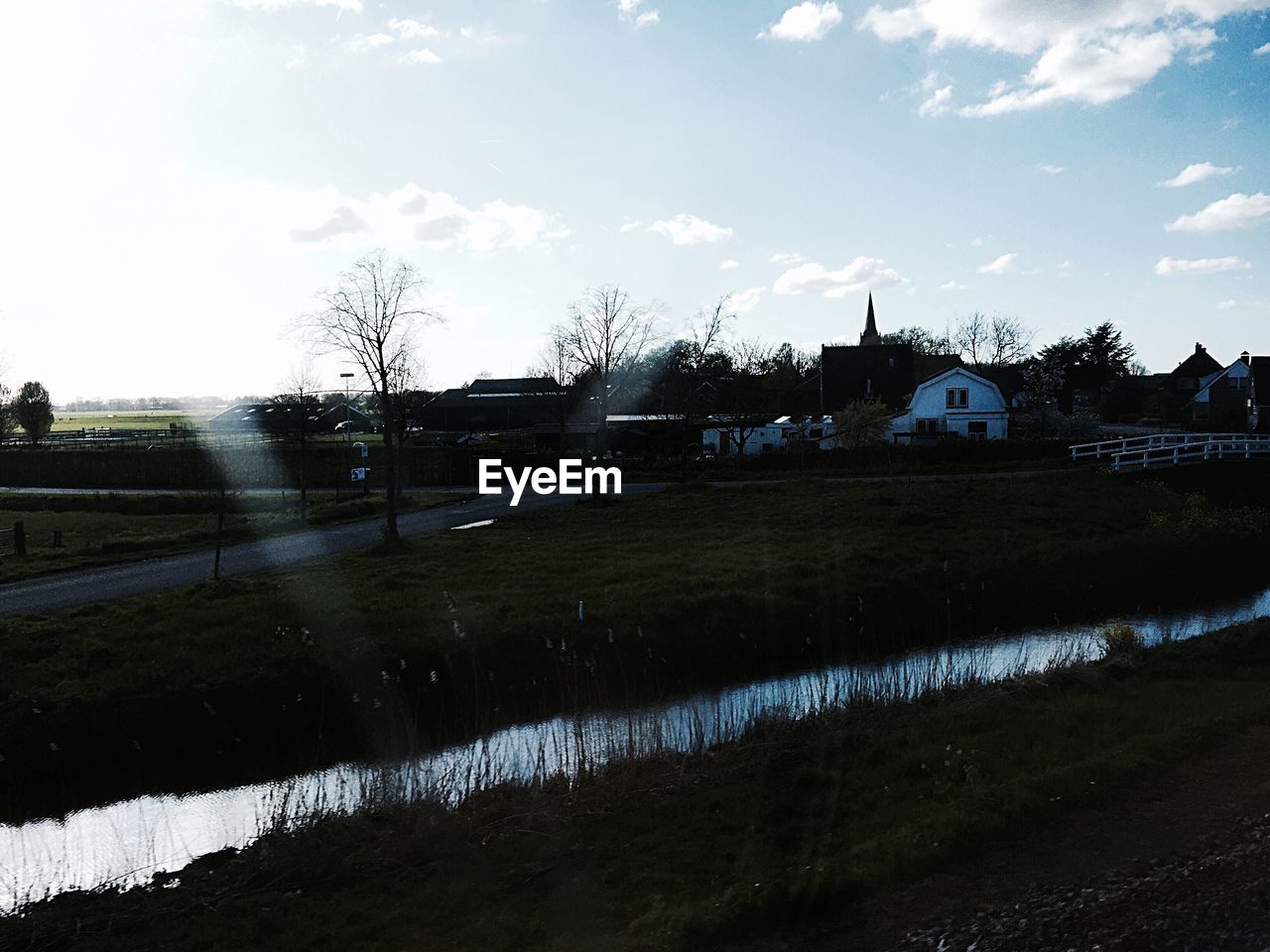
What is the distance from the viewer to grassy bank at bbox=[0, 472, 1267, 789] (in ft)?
46.7

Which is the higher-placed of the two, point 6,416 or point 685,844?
point 6,416

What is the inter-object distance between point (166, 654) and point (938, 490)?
25.8 metres

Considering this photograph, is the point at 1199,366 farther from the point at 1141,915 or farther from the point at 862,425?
the point at 1141,915

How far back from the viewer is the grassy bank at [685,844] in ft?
23.4

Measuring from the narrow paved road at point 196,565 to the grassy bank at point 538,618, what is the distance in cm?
155

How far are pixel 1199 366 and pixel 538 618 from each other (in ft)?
317

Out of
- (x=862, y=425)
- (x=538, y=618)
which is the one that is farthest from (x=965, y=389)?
(x=538, y=618)

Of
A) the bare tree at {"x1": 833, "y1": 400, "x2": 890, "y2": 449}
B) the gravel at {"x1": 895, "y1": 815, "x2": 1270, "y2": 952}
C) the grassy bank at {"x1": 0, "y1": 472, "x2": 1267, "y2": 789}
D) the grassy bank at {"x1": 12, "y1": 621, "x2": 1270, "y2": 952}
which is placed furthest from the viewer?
the bare tree at {"x1": 833, "y1": 400, "x2": 890, "y2": 449}

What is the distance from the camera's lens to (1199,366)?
93.8 m

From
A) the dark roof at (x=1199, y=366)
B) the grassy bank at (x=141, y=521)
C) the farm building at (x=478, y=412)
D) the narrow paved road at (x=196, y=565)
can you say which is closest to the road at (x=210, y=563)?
the narrow paved road at (x=196, y=565)

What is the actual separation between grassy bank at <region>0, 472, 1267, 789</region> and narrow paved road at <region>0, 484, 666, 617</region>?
1.55m

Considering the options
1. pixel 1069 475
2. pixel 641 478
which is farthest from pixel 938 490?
pixel 641 478

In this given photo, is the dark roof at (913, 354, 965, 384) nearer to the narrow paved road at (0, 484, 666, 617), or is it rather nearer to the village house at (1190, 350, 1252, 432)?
the village house at (1190, 350, 1252, 432)

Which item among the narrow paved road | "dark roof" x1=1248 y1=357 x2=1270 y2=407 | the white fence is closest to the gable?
the white fence
